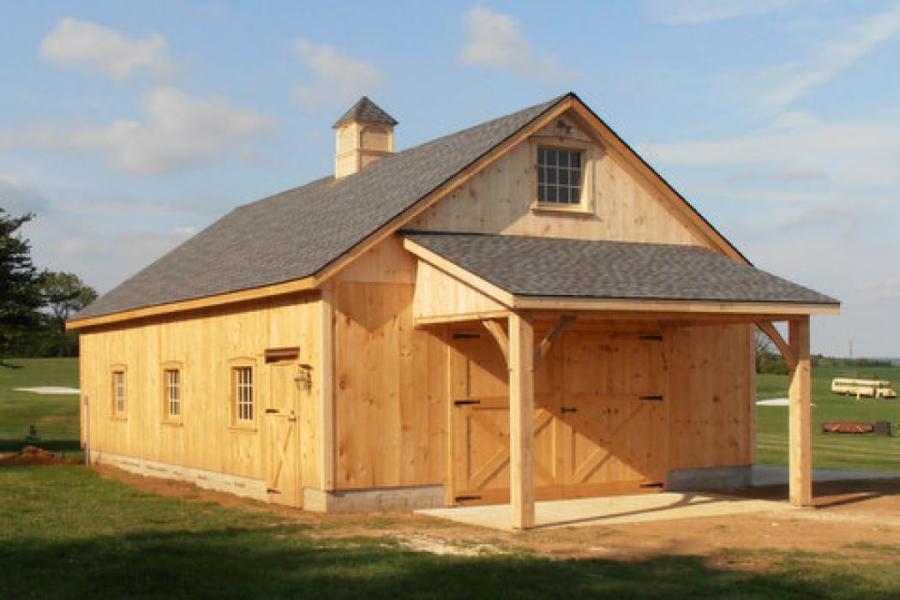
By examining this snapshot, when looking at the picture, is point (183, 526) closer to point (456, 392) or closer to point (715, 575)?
point (456, 392)

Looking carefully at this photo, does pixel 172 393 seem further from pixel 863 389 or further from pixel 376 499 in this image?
pixel 863 389

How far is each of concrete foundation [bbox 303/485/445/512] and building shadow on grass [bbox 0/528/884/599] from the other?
3175mm

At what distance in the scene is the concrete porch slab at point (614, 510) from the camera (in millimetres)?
15305

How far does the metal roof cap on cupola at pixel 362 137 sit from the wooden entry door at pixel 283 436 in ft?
23.3

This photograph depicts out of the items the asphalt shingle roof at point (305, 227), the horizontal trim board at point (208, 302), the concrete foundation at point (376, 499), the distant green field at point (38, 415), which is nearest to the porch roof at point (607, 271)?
the asphalt shingle roof at point (305, 227)

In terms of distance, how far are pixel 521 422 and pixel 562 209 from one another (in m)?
5.17

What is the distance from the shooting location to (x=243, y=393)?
1927 centimetres

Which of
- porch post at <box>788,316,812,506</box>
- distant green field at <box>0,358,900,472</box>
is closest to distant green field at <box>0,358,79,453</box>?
distant green field at <box>0,358,900,472</box>

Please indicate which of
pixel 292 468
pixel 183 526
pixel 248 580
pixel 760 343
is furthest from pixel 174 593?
pixel 760 343

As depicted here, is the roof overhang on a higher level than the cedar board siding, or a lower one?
higher

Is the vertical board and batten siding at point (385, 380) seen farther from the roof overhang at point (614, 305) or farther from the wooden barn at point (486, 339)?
the roof overhang at point (614, 305)

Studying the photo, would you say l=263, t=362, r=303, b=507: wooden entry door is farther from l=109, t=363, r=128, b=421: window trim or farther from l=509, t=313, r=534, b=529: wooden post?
l=109, t=363, r=128, b=421: window trim

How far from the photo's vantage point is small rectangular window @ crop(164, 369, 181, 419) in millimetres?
21933

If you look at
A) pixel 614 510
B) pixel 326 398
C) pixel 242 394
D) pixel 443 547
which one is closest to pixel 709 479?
pixel 614 510
